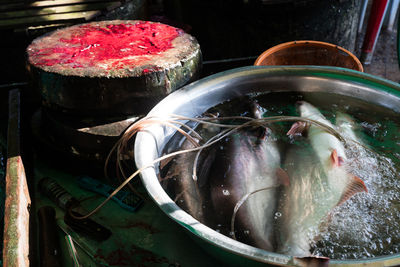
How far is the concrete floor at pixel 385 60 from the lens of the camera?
16.6 ft

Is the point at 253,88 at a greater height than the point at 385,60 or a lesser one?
greater

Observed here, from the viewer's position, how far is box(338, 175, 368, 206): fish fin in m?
1.96

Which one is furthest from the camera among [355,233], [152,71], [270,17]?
Result: [270,17]

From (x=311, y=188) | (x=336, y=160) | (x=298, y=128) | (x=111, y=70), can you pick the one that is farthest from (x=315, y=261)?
(x=111, y=70)

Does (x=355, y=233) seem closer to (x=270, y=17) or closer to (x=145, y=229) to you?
(x=145, y=229)

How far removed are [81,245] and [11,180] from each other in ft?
2.05

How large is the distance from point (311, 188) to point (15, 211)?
5.91 ft

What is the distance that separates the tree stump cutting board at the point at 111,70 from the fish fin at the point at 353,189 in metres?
1.39

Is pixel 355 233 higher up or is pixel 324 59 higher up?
pixel 324 59

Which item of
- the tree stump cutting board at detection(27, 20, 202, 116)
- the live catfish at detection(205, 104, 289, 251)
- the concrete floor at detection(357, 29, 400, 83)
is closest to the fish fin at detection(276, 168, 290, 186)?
the live catfish at detection(205, 104, 289, 251)

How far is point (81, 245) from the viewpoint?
87.4 inches

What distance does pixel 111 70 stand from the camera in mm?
2398

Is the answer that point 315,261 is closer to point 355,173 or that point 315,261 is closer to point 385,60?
point 355,173

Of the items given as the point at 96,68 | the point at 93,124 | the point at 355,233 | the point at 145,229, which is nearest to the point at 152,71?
the point at 96,68
